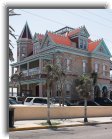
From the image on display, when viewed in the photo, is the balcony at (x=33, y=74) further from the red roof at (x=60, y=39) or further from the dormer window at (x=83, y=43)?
the dormer window at (x=83, y=43)

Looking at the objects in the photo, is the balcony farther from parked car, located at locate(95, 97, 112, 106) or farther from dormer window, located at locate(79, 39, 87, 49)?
parked car, located at locate(95, 97, 112, 106)

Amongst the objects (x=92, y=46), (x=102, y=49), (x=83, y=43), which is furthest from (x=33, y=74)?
(x=102, y=49)

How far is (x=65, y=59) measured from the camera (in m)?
29.1

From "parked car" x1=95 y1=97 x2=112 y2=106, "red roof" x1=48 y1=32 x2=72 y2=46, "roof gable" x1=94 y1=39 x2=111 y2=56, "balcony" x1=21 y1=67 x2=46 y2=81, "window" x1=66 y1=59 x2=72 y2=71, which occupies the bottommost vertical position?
"parked car" x1=95 y1=97 x2=112 y2=106

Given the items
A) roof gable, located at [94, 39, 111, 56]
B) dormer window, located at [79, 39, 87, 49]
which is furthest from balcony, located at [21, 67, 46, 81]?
roof gable, located at [94, 39, 111, 56]

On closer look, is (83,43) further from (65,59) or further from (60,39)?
(65,59)

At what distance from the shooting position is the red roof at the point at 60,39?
2848 centimetres

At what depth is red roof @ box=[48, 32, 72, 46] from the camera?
28.5 meters


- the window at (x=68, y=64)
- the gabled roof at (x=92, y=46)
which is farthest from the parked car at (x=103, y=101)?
the gabled roof at (x=92, y=46)

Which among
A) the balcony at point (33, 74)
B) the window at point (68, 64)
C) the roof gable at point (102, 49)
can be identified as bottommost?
the balcony at point (33, 74)

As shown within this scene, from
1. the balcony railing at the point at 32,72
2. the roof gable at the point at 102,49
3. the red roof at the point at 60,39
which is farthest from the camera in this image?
the roof gable at the point at 102,49

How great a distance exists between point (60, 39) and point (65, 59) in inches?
101

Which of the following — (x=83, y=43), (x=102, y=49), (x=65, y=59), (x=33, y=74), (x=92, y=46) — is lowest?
Answer: (x=33, y=74)

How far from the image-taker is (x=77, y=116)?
71.3 ft
